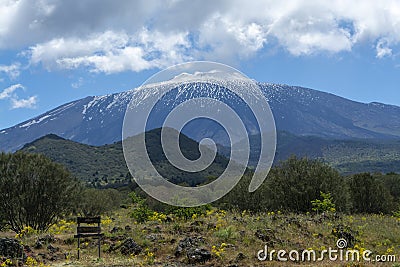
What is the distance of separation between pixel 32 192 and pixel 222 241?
47.8 feet

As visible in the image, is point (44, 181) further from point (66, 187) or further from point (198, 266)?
point (198, 266)

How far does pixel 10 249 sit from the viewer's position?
16.0 meters

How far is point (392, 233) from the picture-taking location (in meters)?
19.6

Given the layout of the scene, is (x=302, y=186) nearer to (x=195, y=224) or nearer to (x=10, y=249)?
(x=195, y=224)

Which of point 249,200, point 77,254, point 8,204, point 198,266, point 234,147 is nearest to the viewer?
point 198,266

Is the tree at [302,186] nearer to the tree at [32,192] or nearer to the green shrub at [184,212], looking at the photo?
the green shrub at [184,212]

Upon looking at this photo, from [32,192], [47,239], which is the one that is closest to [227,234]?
[47,239]

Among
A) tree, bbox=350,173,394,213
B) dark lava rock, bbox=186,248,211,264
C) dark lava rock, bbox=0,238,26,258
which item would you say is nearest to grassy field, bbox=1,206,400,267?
dark lava rock, bbox=186,248,211,264

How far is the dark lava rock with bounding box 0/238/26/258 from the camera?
15.8 m

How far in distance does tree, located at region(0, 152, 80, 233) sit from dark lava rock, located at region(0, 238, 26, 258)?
9.73 meters

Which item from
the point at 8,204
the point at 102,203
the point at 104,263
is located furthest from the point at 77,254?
the point at 102,203

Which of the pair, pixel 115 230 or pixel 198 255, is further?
pixel 115 230

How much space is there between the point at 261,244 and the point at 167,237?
14.1 ft

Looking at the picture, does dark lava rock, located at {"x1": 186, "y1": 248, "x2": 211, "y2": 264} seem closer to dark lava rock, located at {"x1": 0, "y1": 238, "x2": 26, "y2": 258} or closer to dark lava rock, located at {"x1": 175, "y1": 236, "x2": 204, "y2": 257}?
dark lava rock, located at {"x1": 175, "y1": 236, "x2": 204, "y2": 257}
